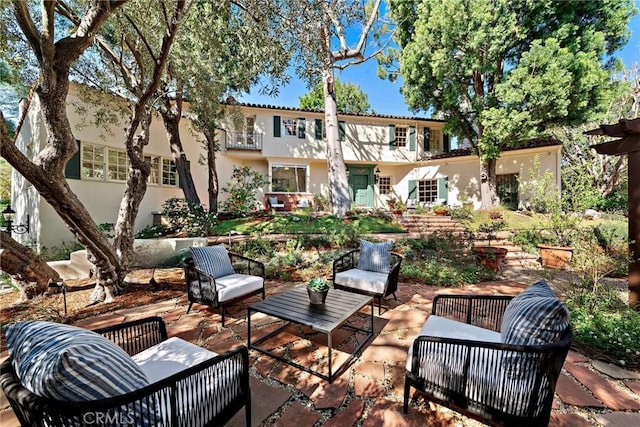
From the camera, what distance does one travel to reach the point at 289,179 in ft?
49.2

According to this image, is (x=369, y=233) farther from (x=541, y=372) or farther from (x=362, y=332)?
(x=541, y=372)

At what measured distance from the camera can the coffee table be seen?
2.57 metres

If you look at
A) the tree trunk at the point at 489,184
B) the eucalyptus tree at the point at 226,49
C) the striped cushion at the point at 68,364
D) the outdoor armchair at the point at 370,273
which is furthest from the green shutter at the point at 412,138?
the striped cushion at the point at 68,364

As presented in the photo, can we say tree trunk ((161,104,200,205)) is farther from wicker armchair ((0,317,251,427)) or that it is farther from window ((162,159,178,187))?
wicker armchair ((0,317,251,427))

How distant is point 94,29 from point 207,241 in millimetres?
4893

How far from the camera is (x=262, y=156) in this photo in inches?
534

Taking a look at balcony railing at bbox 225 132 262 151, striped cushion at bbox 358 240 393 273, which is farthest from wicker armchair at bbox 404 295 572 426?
balcony railing at bbox 225 132 262 151

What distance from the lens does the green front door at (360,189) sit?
50.1 feet

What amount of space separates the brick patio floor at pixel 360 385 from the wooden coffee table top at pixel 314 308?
47 cm

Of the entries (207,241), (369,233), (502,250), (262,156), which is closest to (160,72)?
(207,241)

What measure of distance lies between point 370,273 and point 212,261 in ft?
8.14

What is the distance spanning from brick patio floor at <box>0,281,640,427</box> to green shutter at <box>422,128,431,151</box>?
13.7 meters

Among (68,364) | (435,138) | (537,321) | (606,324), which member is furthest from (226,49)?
(435,138)

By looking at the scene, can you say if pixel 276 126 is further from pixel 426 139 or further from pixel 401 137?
pixel 426 139
